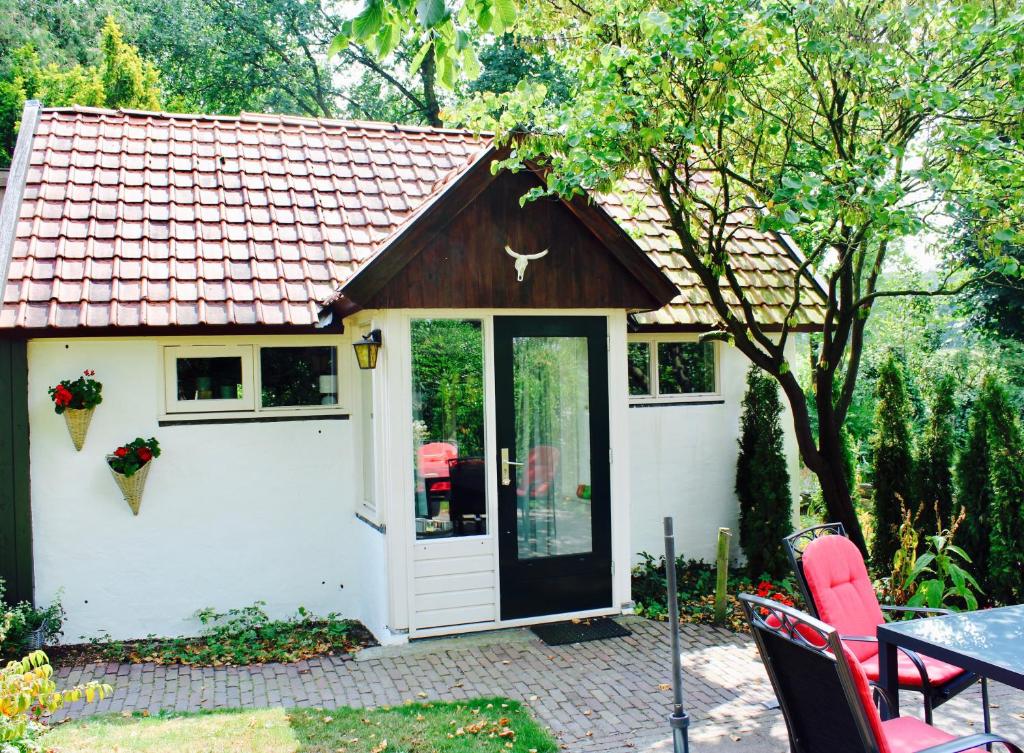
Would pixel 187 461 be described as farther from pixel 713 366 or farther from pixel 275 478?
pixel 713 366

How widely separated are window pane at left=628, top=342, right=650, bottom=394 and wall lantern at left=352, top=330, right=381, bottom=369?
10.7 ft

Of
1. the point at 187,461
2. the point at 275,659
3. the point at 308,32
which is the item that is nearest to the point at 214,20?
the point at 308,32

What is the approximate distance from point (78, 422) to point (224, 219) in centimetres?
254

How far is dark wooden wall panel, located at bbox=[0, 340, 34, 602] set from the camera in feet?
24.9

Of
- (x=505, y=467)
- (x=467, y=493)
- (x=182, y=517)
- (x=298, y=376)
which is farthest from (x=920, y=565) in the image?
(x=182, y=517)

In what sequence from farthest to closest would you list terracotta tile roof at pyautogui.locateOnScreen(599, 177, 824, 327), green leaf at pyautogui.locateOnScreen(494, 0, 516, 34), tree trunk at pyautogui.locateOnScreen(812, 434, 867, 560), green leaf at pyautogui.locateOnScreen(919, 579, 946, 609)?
1. terracotta tile roof at pyautogui.locateOnScreen(599, 177, 824, 327)
2. tree trunk at pyautogui.locateOnScreen(812, 434, 867, 560)
3. green leaf at pyautogui.locateOnScreen(919, 579, 946, 609)
4. green leaf at pyautogui.locateOnScreen(494, 0, 516, 34)

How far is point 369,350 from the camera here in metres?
7.65

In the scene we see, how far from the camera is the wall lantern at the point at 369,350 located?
7.64 metres

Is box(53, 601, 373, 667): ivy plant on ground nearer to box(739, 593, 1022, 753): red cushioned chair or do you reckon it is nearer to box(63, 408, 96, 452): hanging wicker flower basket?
box(63, 408, 96, 452): hanging wicker flower basket

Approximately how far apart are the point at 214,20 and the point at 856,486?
2186 cm

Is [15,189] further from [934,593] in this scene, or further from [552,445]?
[934,593]

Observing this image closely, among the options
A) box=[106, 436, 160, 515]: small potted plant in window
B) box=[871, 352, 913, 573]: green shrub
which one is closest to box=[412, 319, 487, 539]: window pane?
box=[106, 436, 160, 515]: small potted plant in window

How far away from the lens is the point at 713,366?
33.3 feet

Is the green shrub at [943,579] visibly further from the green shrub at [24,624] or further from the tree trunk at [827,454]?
the green shrub at [24,624]
